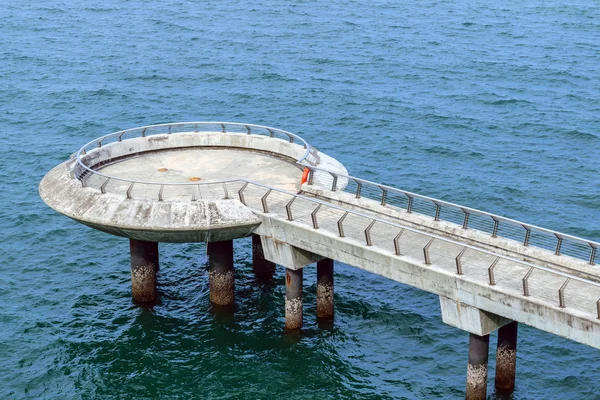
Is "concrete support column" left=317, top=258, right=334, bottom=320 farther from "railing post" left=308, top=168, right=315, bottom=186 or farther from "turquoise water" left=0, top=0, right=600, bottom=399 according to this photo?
"railing post" left=308, top=168, right=315, bottom=186

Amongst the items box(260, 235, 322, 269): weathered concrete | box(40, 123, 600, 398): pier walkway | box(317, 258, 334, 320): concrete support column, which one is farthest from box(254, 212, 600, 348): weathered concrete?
box(317, 258, 334, 320): concrete support column

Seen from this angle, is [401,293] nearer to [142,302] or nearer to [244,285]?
[244,285]

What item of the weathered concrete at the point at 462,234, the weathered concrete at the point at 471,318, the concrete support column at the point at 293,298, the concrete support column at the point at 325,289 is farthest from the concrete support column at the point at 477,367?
the concrete support column at the point at 293,298

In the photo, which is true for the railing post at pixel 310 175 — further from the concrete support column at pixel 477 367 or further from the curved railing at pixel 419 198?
the concrete support column at pixel 477 367

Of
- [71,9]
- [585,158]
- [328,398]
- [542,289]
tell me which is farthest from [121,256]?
[71,9]

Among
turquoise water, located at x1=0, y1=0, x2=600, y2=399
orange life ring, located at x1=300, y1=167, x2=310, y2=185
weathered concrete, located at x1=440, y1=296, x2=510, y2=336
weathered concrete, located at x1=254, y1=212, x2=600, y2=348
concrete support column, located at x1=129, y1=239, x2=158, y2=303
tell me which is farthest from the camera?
concrete support column, located at x1=129, y1=239, x2=158, y2=303
